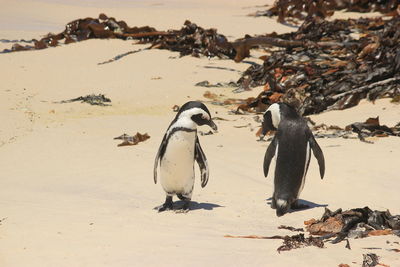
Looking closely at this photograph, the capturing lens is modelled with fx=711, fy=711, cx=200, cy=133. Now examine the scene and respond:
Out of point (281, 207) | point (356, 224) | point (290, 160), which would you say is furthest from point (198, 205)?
point (356, 224)

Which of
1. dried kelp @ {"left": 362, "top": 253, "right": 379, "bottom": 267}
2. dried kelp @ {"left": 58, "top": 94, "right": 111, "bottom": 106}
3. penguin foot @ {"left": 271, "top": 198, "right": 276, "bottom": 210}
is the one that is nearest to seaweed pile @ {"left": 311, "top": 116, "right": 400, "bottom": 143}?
penguin foot @ {"left": 271, "top": 198, "right": 276, "bottom": 210}

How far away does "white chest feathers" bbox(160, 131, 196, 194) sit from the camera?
6.00 meters

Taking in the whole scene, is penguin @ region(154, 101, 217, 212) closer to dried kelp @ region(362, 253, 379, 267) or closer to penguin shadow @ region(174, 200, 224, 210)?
penguin shadow @ region(174, 200, 224, 210)

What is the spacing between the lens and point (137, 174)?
7.30 meters

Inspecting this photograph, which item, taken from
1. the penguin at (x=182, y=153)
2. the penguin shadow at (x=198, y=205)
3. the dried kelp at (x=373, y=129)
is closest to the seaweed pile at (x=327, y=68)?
the dried kelp at (x=373, y=129)

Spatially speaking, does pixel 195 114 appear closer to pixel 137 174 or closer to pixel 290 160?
pixel 290 160

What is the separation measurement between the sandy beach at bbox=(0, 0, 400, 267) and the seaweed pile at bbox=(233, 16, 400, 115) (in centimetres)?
35

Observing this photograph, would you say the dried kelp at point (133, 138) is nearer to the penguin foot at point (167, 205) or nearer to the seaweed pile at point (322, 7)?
the penguin foot at point (167, 205)

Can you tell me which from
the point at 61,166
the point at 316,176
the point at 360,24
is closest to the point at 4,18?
the point at 360,24

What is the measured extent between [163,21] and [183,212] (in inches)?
600

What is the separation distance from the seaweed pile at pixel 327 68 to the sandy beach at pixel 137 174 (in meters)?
0.35

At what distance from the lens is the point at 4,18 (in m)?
23.8

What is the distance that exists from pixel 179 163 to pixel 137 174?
132 centimetres

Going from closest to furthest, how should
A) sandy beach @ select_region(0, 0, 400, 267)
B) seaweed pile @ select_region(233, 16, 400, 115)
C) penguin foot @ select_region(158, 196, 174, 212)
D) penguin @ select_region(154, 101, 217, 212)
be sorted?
sandy beach @ select_region(0, 0, 400, 267) → penguin foot @ select_region(158, 196, 174, 212) → penguin @ select_region(154, 101, 217, 212) → seaweed pile @ select_region(233, 16, 400, 115)
